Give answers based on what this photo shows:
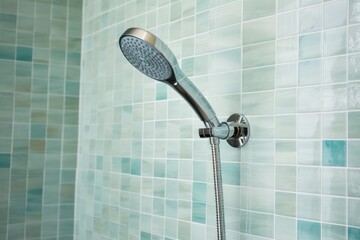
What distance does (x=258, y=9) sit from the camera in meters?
0.88

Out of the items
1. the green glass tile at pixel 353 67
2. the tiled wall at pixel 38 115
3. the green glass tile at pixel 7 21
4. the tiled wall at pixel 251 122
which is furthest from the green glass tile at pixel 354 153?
the green glass tile at pixel 7 21

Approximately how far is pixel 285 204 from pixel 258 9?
0.39 metres

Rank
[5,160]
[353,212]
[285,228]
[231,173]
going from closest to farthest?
[353,212]
[285,228]
[231,173]
[5,160]

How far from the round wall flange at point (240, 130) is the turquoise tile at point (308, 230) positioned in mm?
194

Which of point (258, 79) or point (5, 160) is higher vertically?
point (258, 79)

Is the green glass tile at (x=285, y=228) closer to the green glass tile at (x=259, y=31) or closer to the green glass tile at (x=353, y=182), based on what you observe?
the green glass tile at (x=353, y=182)

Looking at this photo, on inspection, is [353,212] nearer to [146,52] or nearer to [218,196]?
[218,196]

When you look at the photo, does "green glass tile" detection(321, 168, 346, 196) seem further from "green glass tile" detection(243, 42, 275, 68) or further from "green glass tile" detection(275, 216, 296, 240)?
"green glass tile" detection(243, 42, 275, 68)

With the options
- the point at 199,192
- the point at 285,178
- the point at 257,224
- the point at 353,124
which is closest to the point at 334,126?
the point at 353,124

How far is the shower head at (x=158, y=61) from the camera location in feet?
2.39

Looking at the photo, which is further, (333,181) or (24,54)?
(24,54)

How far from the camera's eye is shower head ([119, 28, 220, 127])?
28.7 inches

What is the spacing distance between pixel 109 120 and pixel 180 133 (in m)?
0.36

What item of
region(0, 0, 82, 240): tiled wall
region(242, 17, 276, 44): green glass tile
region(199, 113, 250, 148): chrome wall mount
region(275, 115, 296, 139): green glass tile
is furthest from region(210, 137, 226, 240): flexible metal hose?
region(0, 0, 82, 240): tiled wall
